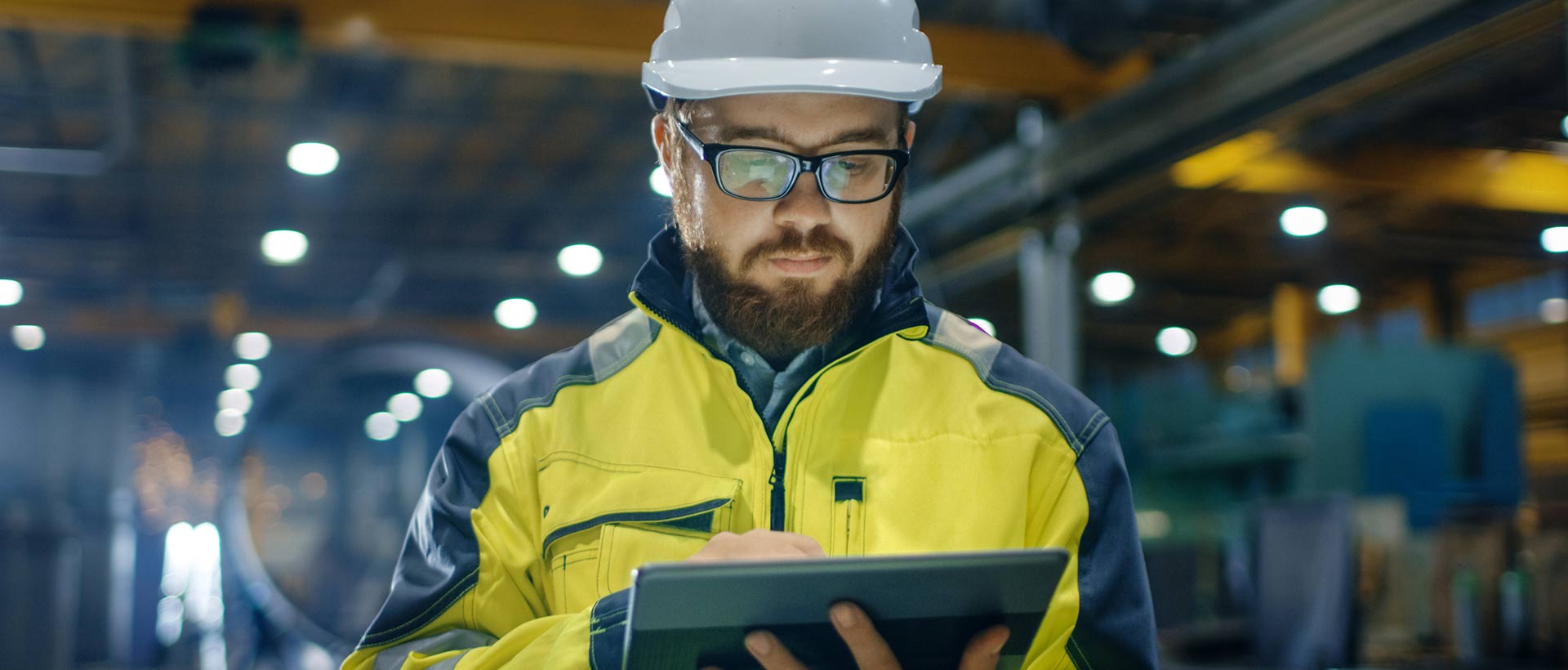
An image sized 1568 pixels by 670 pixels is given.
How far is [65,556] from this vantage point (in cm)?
909

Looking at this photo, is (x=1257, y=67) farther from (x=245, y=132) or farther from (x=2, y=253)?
(x=2, y=253)

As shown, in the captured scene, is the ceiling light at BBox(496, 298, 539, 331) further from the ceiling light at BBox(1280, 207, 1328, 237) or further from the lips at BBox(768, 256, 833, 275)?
the lips at BBox(768, 256, 833, 275)

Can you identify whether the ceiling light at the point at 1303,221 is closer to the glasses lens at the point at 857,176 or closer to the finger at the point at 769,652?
the glasses lens at the point at 857,176

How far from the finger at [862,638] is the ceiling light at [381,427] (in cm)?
699

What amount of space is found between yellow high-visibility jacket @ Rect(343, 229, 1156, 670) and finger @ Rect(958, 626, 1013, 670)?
0.16 meters

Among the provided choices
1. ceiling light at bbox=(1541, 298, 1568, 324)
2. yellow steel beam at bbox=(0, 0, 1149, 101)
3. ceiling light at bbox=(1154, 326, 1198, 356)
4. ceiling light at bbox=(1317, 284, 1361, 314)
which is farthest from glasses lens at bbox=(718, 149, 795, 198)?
ceiling light at bbox=(1154, 326, 1198, 356)

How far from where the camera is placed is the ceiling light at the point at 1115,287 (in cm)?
925

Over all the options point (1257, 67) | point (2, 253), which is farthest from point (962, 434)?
point (2, 253)

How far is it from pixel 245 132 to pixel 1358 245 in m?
7.89

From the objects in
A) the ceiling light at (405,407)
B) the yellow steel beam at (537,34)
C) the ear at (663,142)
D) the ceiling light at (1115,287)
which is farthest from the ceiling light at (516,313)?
the ear at (663,142)

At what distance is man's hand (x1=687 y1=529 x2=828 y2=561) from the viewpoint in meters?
1.02

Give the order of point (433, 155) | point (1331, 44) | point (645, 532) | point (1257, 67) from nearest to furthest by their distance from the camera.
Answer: point (645, 532), point (1331, 44), point (1257, 67), point (433, 155)

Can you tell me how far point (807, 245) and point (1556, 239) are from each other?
5416 mm

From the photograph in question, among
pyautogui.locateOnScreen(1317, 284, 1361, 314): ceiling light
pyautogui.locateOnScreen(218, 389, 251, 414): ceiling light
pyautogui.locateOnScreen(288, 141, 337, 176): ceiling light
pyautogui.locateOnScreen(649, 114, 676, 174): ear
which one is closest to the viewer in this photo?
pyautogui.locateOnScreen(649, 114, 676, 174): ear
